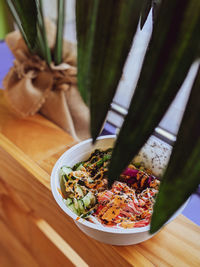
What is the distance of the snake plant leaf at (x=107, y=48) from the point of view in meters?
0.17

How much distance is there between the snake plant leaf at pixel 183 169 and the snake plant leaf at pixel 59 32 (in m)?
0.44

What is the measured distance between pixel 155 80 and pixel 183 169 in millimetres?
59

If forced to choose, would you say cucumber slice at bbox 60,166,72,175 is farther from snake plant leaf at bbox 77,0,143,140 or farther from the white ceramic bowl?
snake plant leaf at bbox 77,0,143,140

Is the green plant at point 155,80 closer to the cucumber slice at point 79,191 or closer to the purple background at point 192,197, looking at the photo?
the purple background at point 192,197

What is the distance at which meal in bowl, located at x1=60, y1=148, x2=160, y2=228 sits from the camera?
0.43m

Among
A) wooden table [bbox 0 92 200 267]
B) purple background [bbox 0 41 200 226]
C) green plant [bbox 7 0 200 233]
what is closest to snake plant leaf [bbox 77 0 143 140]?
green plant [bbox 7 0 200 233]

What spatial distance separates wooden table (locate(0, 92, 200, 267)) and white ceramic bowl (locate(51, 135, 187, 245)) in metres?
0.05

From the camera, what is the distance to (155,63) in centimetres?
17

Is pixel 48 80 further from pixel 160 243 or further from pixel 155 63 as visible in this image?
pixel 155 63

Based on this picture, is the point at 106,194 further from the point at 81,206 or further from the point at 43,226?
the point at 43,226

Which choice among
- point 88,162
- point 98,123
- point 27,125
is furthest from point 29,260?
point 98,123

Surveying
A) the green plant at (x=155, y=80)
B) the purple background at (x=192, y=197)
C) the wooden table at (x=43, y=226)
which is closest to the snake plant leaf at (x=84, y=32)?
the green plant at (x=155, y=80)

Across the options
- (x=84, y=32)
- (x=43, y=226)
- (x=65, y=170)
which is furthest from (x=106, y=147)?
(x=43, y=226)

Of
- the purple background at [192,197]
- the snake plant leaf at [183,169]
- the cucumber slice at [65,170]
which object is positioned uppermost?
the snake plant leaf at [183,169]
